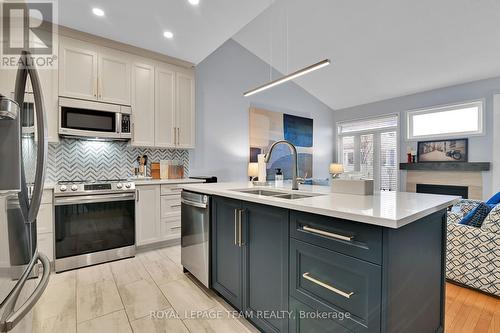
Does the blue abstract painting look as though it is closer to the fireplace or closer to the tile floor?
the fireplace

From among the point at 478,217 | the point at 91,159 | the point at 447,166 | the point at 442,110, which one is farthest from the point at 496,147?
the point at 91,159

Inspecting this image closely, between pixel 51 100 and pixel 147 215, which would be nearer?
pixel 51 100

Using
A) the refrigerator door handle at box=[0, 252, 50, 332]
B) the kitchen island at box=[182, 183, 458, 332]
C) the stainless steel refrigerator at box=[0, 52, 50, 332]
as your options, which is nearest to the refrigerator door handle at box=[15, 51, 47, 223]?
the stainless steel refrigerator at box=[0, 52, 50, 332]

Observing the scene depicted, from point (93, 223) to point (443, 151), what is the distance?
6.29 metres

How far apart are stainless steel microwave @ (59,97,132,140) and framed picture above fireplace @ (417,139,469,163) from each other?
5.77m

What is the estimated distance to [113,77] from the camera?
3168 mm

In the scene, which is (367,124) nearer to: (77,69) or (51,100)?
(77,69)

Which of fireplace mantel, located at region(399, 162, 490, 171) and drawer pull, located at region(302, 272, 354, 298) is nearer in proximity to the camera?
drawer pull, located at region(302, 272, 354, 298)

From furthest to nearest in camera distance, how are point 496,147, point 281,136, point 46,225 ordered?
point 281,136
point 496,147
point 46,225

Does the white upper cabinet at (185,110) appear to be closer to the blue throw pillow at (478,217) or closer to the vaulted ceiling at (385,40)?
the vaulted ceiling at (385,40)

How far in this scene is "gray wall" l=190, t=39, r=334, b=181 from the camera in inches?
175

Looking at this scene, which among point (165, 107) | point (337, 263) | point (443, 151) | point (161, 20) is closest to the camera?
point (337, 263)

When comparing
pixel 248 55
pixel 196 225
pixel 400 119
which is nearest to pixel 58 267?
pixel 196 225

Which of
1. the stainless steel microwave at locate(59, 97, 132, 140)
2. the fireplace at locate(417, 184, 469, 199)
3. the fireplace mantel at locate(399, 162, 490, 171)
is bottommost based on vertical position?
the fireplace at locate(417, 184, 469, 199)
